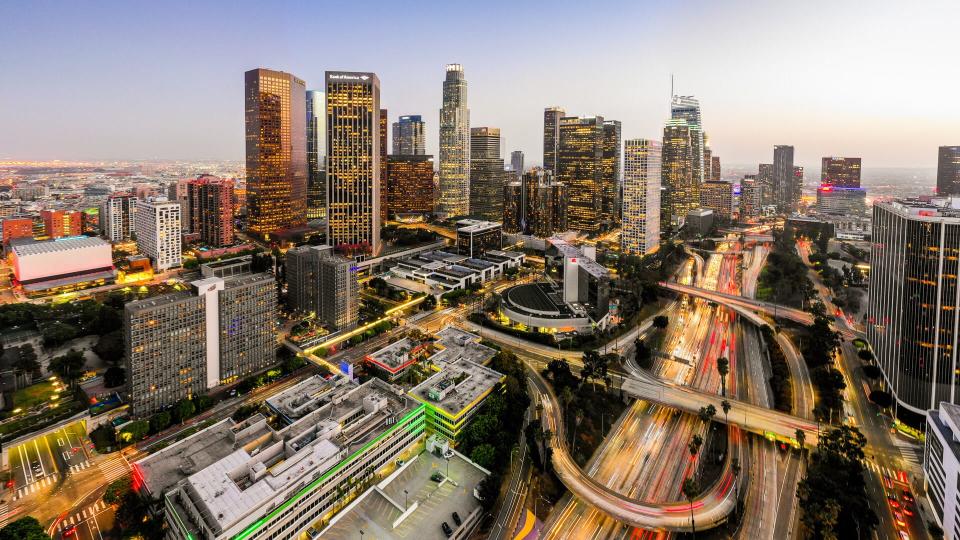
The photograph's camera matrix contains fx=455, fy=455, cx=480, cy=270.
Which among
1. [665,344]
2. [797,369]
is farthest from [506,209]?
[797,369]

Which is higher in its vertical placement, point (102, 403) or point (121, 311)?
point (121, 311)

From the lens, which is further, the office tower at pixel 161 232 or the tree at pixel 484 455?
the office tower at pixel 161 232

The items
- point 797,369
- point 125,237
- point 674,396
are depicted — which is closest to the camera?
point 674,396

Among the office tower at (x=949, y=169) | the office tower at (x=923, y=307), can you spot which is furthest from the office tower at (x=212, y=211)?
the office tower at (x=949, y=169)

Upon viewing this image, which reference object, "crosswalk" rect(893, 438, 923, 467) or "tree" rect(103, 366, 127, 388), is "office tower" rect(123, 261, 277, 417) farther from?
"crosswalk" rect(893, 438, 923, 467)

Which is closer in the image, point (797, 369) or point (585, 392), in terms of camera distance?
point (585, 392)

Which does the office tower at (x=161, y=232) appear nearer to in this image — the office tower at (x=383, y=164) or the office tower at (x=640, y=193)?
the office tower at (x=383, y=164)

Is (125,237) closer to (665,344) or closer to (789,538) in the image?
(665,344)

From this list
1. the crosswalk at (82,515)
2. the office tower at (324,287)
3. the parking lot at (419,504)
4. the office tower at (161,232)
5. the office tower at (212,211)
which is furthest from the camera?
the office tower at (212,211)
